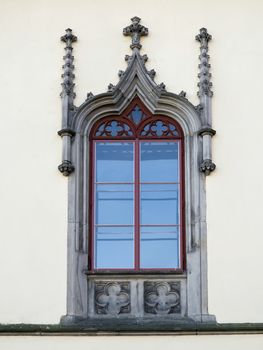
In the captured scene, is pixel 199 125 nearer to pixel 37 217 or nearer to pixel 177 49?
pixel 177 49

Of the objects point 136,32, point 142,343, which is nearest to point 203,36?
point 136,32

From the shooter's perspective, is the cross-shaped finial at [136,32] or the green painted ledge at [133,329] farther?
the cross-shaped finial at [136,32]

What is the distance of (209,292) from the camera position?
1339cm

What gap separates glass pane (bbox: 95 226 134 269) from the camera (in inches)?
542

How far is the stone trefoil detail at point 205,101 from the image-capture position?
1381 centimetres

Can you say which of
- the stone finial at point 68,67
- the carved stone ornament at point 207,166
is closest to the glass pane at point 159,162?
the carved stone ornament at point 207,166

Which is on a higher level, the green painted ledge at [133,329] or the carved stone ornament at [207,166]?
the carved stone ornament at [207,166]

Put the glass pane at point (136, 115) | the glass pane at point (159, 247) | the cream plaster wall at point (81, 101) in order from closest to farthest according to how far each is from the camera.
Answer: the cream plaster wall at point (81, 101) → the glass pane at point (159, 247) → the glass pane at point (136, 115)

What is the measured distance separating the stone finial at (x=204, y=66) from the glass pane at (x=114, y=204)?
1.67 metres

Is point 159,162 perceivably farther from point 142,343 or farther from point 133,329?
point 142,343

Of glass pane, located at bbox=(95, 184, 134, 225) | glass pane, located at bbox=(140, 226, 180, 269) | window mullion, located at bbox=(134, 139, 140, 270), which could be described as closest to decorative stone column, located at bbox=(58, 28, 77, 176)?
glass pane, located at bbox=(95, 184, 134, 225)

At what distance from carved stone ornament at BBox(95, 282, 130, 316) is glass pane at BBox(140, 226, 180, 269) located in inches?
17.6

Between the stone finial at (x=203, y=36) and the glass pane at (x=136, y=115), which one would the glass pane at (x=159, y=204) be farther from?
the stone finial at (x=203, y=36)

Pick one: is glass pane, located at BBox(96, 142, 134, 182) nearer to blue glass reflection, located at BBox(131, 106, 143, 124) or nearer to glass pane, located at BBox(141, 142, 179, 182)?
glass pane, located at BBox(141, 142, 179, 182)
